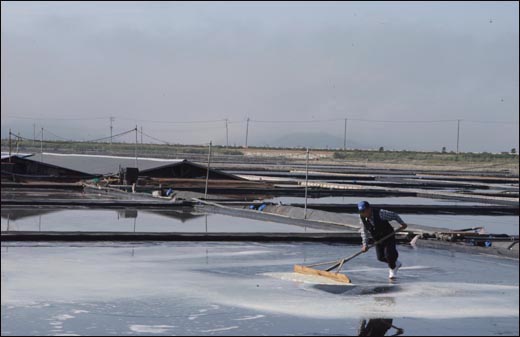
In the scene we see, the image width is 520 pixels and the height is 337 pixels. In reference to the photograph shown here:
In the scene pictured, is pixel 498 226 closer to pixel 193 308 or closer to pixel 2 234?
pixel 2 234

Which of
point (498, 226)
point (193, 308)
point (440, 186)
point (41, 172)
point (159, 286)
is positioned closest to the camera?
point (193, 308)

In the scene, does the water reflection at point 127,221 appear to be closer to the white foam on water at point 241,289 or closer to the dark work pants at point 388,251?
the white foam on water at point 241,289

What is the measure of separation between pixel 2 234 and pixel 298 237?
5.13 metres

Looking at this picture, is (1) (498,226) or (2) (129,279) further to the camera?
(1) (498,226)

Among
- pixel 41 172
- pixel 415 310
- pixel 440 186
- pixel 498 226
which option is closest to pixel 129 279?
pixel 415 310

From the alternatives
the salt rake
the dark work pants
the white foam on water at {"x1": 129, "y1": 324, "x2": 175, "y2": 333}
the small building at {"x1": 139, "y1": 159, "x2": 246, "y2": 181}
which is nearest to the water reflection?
the salt rake

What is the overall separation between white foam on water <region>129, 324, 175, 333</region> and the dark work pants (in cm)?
398

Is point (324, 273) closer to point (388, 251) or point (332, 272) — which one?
point (332, 272)

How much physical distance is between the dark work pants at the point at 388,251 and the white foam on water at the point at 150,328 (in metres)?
3.98

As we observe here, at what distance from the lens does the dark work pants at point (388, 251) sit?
11336 millimetres

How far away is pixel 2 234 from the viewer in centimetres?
1454

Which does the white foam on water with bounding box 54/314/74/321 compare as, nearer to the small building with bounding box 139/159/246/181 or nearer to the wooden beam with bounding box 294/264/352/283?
the wooden beam with bounding box 294/264/352/283

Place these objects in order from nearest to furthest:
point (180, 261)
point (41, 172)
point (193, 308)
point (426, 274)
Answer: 1. point (193, 308)
2. point (426, 274)
3. point (180, 261)
4. point (41, 172)

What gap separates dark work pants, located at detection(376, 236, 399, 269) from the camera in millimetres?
11336
